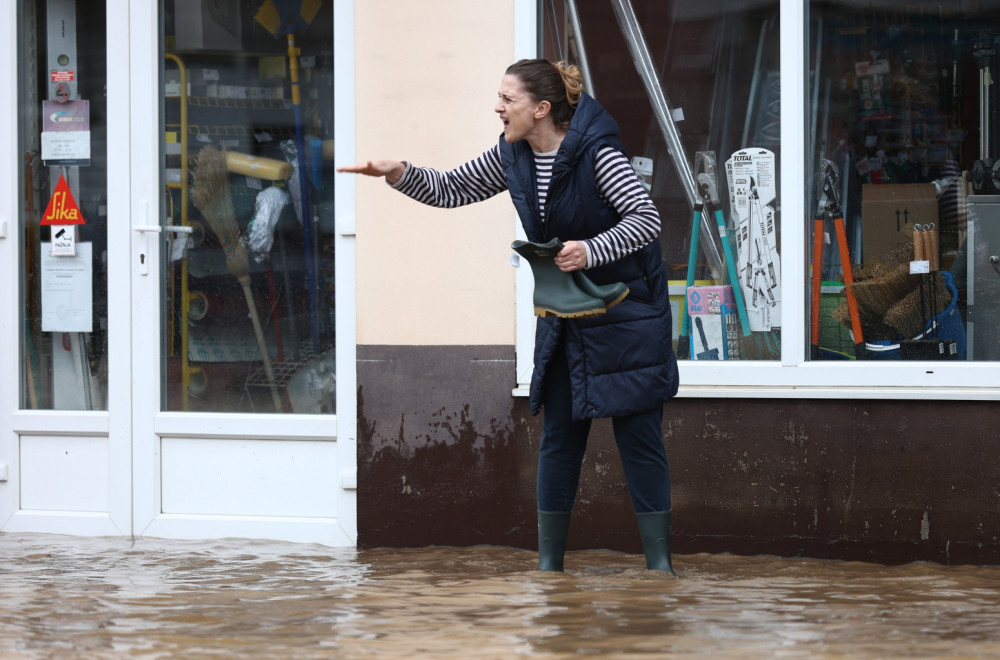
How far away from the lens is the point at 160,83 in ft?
18.5

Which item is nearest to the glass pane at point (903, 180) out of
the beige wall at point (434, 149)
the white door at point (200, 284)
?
the beige wall at point (434, 149)

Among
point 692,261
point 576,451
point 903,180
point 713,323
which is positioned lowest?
point 576,451

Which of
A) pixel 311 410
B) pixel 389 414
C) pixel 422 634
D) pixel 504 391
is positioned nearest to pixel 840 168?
pixel 504 391

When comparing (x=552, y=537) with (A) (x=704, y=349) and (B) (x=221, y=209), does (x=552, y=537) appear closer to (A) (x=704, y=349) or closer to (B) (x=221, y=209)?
(A) (x=704, y=349)

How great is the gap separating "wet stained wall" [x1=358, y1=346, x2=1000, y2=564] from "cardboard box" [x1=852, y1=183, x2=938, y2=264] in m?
0.73

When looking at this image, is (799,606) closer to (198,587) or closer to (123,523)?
(198,587)

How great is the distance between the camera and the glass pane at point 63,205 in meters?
5.74

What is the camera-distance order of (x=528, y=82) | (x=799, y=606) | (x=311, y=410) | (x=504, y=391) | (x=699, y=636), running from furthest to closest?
1. (x=311, y=410)
2. (x=504, y=391)
3. (x=528, y=82)
4. (x=799, y=606)
5. (x=699, y=636)

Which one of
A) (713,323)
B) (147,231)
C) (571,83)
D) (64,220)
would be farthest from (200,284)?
(571,83)

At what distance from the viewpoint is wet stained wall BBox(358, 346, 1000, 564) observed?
477cm

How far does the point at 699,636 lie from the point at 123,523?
336 centimetres

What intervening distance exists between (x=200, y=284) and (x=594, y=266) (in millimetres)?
2594

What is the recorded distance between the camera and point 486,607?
3.53m

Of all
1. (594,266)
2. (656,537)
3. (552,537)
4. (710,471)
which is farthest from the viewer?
(710,471)
